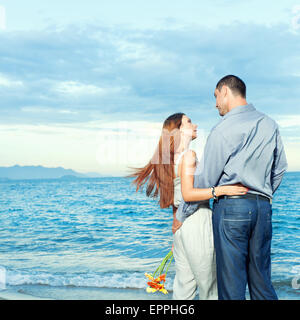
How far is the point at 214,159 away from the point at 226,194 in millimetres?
223

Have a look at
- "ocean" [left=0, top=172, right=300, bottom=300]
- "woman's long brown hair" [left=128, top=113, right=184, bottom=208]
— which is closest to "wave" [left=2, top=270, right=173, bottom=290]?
"ocean" [left=0, top=172, right=300, bottom=300]

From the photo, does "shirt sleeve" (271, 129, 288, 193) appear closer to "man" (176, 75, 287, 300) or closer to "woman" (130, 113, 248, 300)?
"man" (176, 75, 287, 300)

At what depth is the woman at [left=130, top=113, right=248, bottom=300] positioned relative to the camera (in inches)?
96.1

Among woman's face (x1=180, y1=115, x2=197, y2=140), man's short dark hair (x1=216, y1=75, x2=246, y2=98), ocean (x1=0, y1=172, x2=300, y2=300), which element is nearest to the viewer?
man's short dark hair (x1=216, y1=75, x2=246, y2=98)

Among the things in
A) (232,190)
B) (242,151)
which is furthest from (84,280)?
(242,151)

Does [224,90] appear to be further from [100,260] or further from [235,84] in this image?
[100,260]

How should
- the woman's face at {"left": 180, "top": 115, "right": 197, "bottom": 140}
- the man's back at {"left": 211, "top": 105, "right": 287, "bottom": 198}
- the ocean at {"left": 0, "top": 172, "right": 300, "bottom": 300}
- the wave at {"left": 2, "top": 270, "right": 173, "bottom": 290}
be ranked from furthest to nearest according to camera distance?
the wave at {"left": 2, "top": 270, "right": 173, "bottom": 290} < the ocean at {"left": 0, "top": 172, "right": 300, "bottom": 300} < the woman's face at {"left": 180, "top": 115, "right": 197, "bottom": 140} < the man's back at {"left": 211, "top": 105, "right": 287, "bottom": 198}

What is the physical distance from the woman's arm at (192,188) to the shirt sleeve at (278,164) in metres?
0.32

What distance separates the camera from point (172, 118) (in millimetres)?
2545

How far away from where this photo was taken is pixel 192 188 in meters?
2.37
